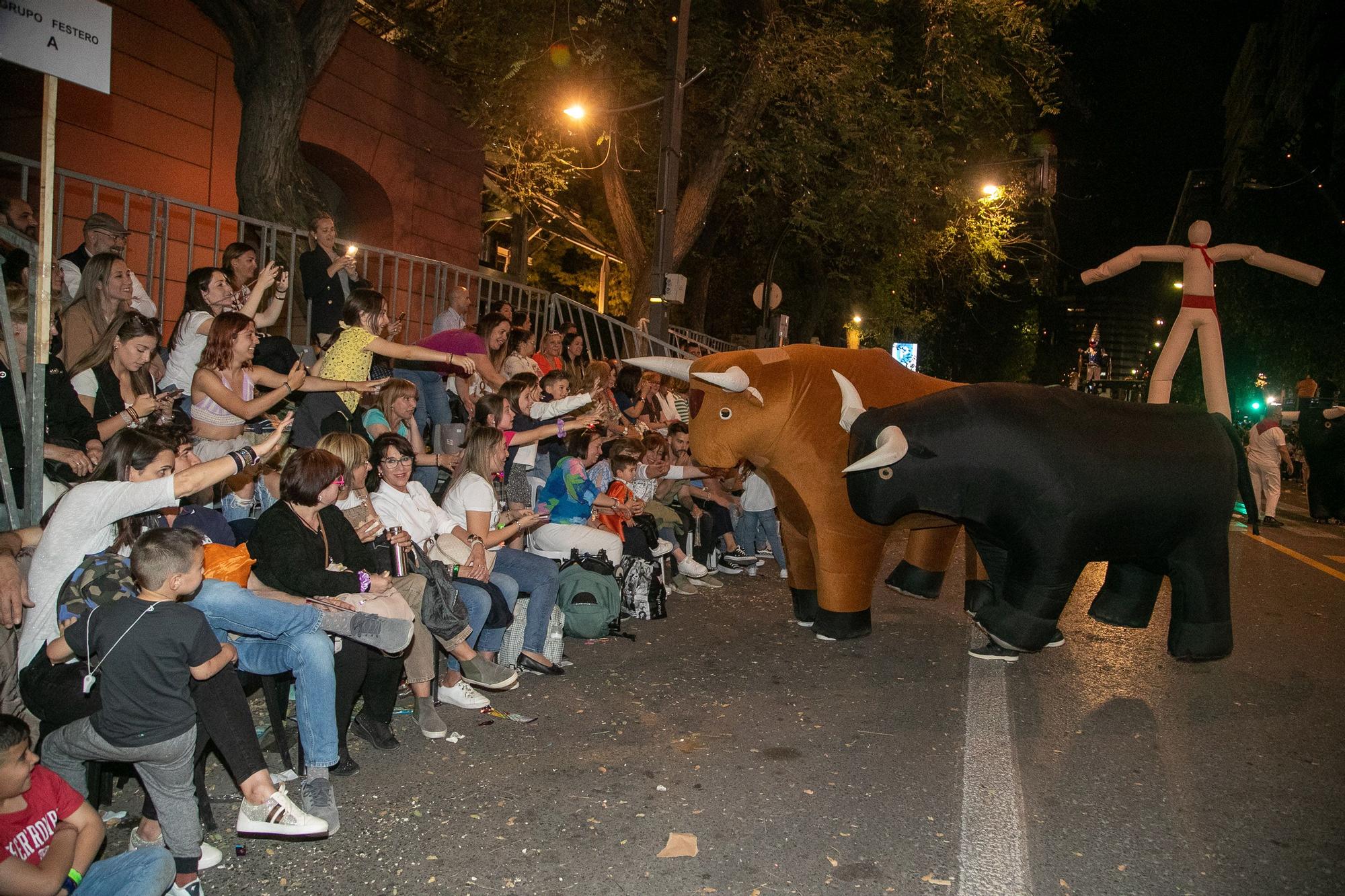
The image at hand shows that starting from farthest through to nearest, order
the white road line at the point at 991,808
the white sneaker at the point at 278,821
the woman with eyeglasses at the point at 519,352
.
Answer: the woman with eyeglasses at the point at 519,352 < the white sneaker at the point at 278,821 < the white road line at the point at 991,808

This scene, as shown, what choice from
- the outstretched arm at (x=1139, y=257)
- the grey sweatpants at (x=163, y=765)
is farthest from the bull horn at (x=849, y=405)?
the grey sweatpants at (x=163, y=765)

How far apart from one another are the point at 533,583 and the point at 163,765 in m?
2.62

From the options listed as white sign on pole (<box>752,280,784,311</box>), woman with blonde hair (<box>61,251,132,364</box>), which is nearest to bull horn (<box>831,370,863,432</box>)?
woman with blonde hair (<box>61,251,132,364</box>)

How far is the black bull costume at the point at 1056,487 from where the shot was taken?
15.3 ft

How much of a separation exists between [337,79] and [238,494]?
8.80 meters

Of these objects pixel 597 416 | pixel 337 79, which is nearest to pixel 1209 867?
pixel 597 416

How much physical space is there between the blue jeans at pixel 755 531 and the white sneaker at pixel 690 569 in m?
1.08

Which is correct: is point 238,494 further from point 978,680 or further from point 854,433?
point 978,680

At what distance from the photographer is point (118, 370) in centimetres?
516

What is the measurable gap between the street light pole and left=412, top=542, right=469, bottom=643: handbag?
7.68m

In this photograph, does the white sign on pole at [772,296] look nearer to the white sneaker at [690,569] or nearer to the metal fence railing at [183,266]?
the metal fence railing at [183,266]

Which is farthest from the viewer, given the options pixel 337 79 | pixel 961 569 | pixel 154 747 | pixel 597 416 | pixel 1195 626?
pixel 337 79

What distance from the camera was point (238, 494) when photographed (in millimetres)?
5148

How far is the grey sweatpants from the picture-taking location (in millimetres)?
3244
